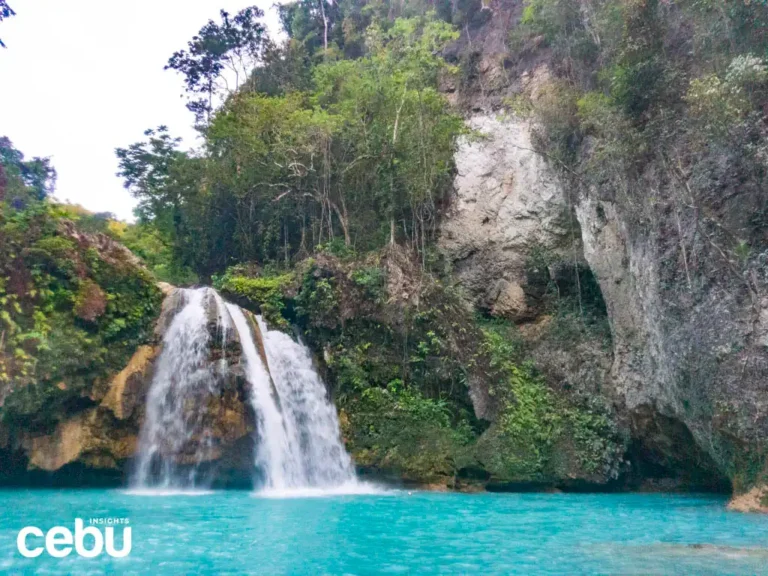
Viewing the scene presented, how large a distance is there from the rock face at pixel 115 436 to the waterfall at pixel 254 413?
0.59ft

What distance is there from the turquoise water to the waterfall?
1.39m

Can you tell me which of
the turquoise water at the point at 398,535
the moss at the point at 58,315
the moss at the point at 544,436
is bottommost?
the turquoise water at the point at 398,535

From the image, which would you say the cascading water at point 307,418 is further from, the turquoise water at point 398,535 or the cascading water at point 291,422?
the turquoise water at point 398,535

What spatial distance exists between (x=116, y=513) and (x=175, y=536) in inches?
82.8

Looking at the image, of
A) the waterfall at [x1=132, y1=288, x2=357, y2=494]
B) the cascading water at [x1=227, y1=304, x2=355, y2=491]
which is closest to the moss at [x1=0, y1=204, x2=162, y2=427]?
the waterfall at [x1=132, y1=288, x2=357, y2=494]

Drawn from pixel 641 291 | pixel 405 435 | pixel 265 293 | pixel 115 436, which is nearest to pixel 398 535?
pixel 405 435

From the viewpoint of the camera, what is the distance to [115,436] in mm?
11633

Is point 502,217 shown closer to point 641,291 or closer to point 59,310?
point 641,291

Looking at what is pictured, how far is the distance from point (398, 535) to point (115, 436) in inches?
293

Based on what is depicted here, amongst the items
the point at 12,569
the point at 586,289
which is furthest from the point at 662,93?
the point at 12,569

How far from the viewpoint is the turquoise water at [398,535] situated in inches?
199

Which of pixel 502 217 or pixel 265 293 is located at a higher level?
pixel 502 217

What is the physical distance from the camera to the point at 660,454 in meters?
12.4

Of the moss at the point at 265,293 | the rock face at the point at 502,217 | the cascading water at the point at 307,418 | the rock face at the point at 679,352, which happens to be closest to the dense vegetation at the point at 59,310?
the moss at the point at 265,293
